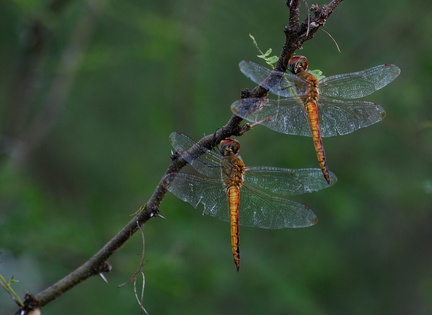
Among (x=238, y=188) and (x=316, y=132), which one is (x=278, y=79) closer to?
(x=316, y=132)

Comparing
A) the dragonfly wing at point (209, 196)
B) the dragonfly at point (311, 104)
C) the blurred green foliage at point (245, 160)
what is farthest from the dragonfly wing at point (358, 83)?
the blurred green foliage at point (245, 160)

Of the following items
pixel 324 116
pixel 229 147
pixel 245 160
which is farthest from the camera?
pixel 245 160

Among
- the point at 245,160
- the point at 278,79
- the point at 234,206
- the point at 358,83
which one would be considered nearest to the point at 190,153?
the point at 278,79

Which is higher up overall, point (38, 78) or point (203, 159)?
point (38, 78)

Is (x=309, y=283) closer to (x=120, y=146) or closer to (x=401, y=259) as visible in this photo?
(x=401, y=259)

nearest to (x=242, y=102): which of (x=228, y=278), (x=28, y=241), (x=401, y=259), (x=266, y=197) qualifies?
(x=266, y=197)

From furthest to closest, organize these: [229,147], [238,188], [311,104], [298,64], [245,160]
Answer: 1. [245,160]
2. [238,188]
3. [311,104]
4. [229,147]
5. [298,64]

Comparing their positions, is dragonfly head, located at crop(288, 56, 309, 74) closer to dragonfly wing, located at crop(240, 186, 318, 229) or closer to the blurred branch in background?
dragonfly wing, located at crop(240, 186, 318, 229)
